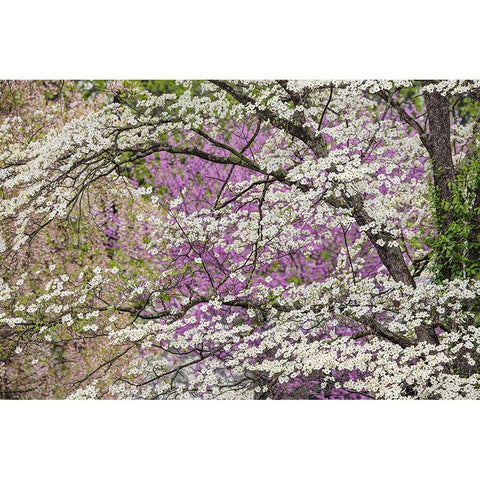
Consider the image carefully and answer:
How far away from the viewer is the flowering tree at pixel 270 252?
4359mm

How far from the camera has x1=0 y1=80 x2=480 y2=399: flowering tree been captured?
14.3 ft

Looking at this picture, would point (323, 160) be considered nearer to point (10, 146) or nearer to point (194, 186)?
point (194, 186)

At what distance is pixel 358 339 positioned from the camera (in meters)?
4.56

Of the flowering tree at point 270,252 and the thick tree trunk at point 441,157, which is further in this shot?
the thick tree trunk at point 441,157

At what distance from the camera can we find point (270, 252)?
4.83 meters

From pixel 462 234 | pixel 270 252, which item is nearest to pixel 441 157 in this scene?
pixel 462 234

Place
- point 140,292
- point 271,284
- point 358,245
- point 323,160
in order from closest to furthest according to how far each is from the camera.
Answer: point 323,160
point 140,292
point 358,245
point 271,284

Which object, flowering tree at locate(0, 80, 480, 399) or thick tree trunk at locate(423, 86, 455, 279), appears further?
thick tree trunk at locate(423, 86, 455, 279)

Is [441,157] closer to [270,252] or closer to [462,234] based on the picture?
[462,234]

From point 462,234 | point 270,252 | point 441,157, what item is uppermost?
point 441,157

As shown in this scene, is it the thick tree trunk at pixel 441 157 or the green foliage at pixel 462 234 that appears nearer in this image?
the green foliage at pixel 462 234

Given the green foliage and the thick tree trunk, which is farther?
the thick tree trunk
